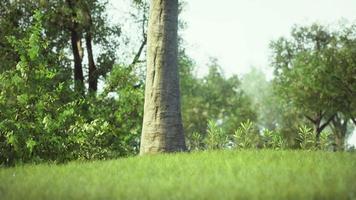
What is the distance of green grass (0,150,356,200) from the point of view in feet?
17.1

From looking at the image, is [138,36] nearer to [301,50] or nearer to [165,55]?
[165,55]

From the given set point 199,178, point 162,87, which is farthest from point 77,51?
point 199,178

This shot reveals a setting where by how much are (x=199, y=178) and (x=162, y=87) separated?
5065mm

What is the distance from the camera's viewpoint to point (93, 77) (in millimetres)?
21734

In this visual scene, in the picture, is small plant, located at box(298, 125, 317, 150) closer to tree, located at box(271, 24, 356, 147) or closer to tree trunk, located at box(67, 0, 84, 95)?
tree trunk, located at box(67, 0, 84, 95)

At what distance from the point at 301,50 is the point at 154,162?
109ft

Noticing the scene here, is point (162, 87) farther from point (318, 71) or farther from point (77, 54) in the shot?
point (318, 71)

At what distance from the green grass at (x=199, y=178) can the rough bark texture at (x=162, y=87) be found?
2015 mm

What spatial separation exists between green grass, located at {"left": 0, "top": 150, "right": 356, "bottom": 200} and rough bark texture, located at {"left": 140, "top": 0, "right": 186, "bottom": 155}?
2.01 meters

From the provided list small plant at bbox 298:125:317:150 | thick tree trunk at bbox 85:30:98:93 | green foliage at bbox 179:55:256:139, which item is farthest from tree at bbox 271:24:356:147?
small plant at bbox 298:125:317:150

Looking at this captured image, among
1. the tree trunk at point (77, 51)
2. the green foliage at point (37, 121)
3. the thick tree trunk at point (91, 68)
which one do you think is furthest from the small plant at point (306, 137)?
the thick tree trunk at point (91, 68)

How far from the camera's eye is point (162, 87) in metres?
11.1

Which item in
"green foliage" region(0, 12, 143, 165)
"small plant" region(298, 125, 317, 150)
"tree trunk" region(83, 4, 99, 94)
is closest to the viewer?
"small plant" region(298, 125, 317, 150)

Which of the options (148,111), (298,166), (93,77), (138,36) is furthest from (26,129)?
(138,36)
